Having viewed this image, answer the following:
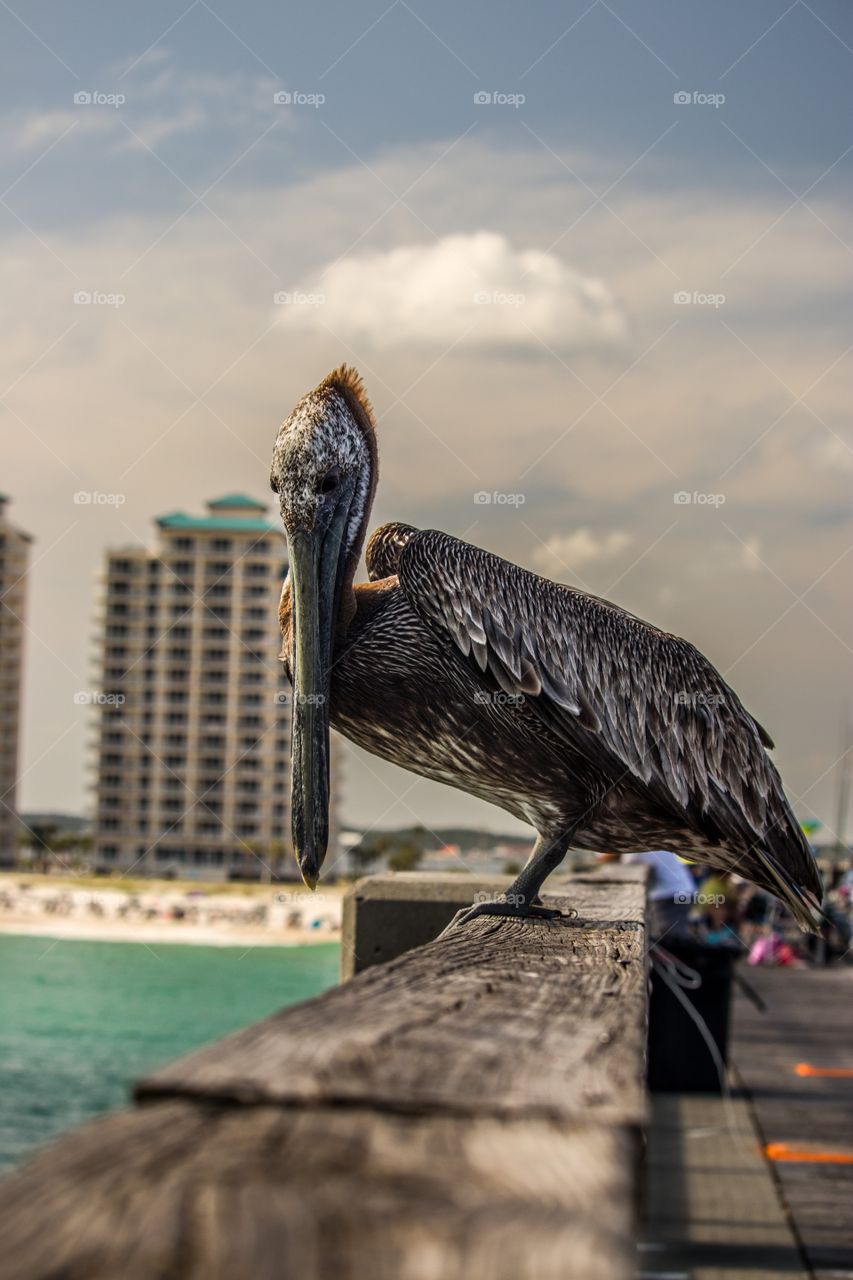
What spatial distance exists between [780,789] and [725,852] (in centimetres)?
38

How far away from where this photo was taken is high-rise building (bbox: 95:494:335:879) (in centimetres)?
9600

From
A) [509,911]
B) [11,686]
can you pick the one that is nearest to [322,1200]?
[509,911]

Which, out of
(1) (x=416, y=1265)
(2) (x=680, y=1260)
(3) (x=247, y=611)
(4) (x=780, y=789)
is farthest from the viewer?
(3) (x=247, y=611)

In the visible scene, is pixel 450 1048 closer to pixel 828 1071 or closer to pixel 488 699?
pixel 488 699

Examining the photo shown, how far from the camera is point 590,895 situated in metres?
4.92

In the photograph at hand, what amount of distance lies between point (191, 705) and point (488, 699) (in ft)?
320

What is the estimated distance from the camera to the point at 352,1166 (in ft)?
3.62

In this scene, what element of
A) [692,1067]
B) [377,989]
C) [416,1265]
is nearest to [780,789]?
[377,989]

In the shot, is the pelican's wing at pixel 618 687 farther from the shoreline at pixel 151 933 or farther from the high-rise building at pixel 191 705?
the high-rise building at pixel 191 705

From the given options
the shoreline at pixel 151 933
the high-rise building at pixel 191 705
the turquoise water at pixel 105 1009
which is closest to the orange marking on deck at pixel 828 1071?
the turquoise water at pixel 105 1009

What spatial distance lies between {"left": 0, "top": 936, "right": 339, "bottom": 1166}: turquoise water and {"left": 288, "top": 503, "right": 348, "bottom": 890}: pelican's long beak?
32979mm

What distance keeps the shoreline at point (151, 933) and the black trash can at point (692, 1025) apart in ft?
225

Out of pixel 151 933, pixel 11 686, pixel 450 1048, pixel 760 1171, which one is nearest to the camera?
pixel 450 1048

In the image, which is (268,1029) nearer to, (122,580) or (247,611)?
(247,611)
